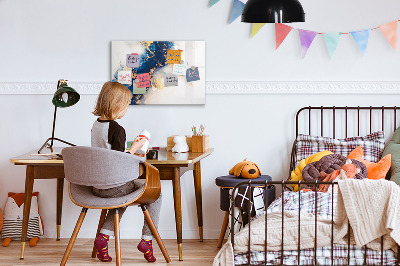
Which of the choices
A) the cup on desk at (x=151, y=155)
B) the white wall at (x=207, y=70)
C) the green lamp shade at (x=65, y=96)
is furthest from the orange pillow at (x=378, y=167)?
the green lamp shade at (x=65, y=96)

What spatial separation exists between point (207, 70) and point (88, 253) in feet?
4.97

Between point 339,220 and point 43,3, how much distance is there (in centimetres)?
268

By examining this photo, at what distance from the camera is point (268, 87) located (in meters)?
4.35

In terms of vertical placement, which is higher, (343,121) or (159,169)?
(343,121)

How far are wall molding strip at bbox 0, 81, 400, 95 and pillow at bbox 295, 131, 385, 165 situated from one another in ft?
1.12

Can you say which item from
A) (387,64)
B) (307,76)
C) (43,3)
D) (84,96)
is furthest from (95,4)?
(387,64)

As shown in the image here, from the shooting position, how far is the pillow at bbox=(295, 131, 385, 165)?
4125 mm

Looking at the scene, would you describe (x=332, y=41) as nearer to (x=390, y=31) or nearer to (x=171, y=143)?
(x=390, y=31)

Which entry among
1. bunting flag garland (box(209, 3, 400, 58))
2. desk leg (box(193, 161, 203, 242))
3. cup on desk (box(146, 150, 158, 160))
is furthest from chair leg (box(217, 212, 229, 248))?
bunting flag garland (box(209, 3, 400, 58))

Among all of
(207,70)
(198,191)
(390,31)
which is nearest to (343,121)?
(390,31)

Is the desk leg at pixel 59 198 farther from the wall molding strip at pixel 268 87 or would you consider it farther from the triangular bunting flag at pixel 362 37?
the triangular bunting flag at pixel 362 37

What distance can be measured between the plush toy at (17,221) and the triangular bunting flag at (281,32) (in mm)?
2085

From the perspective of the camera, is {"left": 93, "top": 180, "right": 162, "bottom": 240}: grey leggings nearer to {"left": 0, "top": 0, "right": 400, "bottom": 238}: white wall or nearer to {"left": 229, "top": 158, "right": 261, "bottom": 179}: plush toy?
{"left": 229, "top": 158, "right": 261, "bottom": 179}: plush toy

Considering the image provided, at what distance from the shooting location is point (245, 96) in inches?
172
